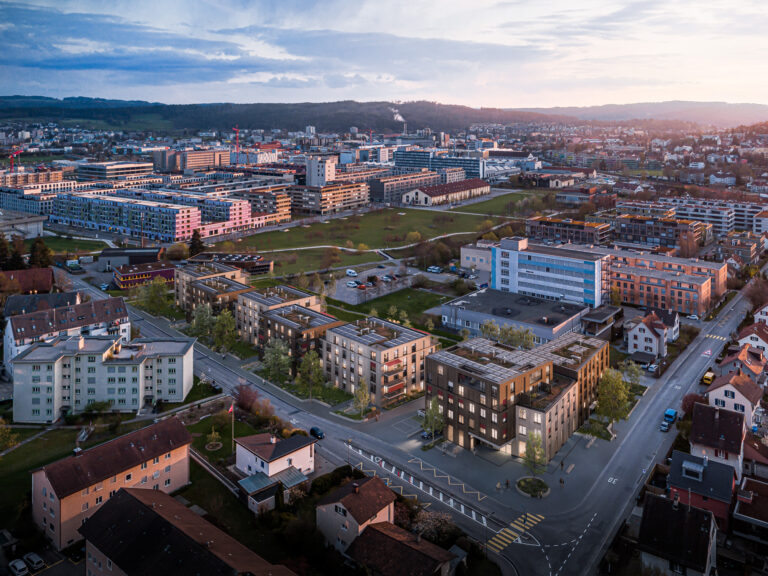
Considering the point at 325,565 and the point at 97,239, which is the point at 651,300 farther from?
the point at 97,239

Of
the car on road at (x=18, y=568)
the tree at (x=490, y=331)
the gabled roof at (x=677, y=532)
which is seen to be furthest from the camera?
the tree at (x=490, y=331)

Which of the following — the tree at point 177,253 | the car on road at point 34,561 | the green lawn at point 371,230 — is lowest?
the car on road at point 34,561

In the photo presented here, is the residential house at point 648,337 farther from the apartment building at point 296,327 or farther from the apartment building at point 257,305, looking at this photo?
the apartment building at point 257,305

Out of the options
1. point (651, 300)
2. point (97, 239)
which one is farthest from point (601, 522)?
point (97, 239)

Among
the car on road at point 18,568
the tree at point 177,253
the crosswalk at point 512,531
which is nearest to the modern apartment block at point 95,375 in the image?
the car on road at point 18,568

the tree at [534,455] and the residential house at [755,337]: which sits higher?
the residential house at [755,337]

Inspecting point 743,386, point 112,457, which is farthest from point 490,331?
point 112,457
